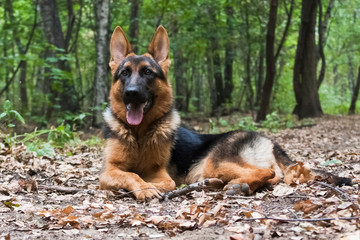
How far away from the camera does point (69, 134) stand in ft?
24.7

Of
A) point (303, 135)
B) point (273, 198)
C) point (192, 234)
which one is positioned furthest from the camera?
point (303, 135)

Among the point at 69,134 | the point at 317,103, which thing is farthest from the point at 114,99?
the point at 317,103

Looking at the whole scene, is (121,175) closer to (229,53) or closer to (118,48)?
(118,48)

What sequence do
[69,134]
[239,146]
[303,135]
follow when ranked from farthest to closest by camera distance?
[303,135]
[69,134]
[239,146]

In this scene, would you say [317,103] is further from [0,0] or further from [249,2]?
[0,0]

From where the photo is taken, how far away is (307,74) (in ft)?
50.0

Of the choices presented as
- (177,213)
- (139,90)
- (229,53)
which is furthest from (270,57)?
(177,213)

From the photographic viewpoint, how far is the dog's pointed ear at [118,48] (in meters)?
5.01

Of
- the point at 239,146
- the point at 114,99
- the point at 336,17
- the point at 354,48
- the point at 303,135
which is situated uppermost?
the point at 336,17

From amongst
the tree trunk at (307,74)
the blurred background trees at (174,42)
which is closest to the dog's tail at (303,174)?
the blurred background trees at (174,42)

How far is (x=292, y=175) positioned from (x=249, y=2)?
45.0 feet

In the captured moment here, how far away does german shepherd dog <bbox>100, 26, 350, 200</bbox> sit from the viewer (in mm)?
4281

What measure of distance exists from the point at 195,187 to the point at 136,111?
4.17 feet

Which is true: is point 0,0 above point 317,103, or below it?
above
